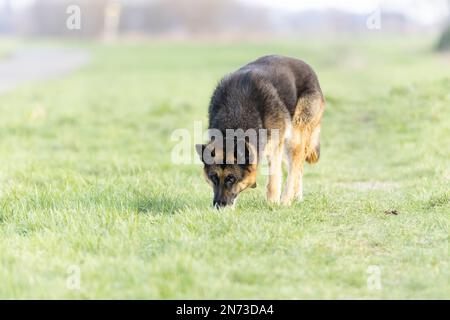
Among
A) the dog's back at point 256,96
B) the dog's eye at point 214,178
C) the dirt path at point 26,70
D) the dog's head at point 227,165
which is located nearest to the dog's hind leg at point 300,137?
the dog's back at point 256,96

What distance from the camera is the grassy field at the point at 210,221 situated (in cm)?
480

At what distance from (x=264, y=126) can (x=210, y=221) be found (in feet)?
4.43

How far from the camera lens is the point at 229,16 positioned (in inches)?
3903

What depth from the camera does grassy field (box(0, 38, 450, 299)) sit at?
15.8ft

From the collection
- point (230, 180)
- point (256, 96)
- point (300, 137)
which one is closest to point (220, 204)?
point (230, 180)

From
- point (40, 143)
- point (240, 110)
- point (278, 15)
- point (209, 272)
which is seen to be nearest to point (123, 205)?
point (240, 110)

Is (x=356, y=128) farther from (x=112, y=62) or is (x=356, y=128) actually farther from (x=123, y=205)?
(x=112, y=62)

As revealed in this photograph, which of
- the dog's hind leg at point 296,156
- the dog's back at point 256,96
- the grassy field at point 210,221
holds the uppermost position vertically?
the dog's back at point 256,96

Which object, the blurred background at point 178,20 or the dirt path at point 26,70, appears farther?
the blurred background at point 178,20

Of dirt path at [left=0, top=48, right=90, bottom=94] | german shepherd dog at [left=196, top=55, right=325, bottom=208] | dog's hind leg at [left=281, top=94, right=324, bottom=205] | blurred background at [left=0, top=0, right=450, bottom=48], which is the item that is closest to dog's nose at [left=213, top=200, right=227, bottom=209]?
german shepherd dog at [left=196, top=55, right=325, bottom=208]

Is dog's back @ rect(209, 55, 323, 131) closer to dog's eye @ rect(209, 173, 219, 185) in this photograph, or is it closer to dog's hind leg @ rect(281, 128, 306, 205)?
A: dog's hind leg @ rect(281, 128, 306, 205)

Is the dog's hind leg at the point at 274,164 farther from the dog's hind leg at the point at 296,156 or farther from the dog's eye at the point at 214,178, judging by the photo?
the dog's eye at the point at 214,178

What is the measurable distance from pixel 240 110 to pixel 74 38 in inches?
3362

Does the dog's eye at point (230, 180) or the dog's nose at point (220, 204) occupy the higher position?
the dog's eye at point (230, 180)
